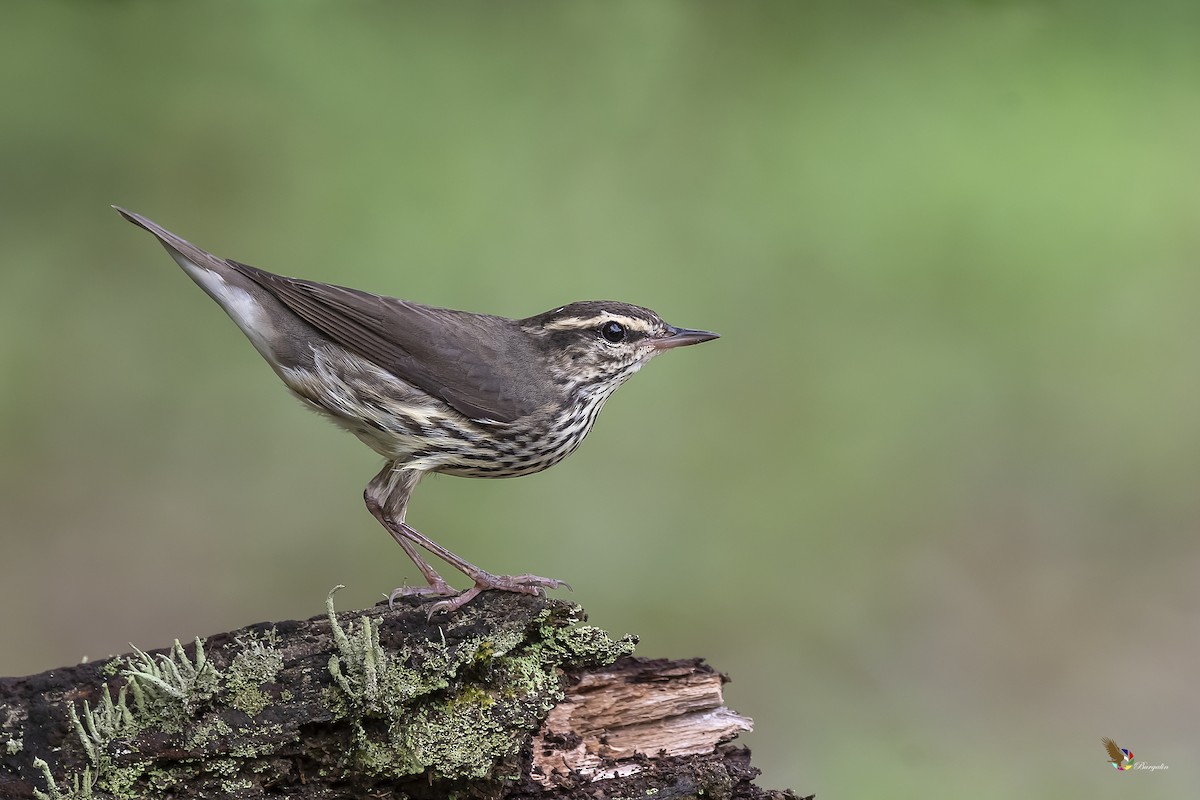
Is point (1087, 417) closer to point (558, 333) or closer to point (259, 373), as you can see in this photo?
point (558, 333)

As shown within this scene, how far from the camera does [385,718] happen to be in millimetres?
4324

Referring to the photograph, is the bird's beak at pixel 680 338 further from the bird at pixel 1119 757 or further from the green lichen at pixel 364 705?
the bird at pixel 1119 757

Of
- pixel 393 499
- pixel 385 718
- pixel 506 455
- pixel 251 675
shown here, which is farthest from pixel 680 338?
pixel 251 675

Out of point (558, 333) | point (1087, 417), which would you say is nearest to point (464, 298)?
point (558, 333)

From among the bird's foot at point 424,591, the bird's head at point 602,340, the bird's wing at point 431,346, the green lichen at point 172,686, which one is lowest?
the green lichen at point 172,686

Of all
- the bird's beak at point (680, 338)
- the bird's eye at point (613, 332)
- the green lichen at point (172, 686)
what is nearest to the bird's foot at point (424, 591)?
the green lichen at point (172, 686)

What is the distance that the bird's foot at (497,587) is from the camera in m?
4.94

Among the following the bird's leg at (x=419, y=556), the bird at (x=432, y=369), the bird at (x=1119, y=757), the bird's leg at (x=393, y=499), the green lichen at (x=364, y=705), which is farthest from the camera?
the bird at (x=1119, y=757)

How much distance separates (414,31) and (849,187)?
13.0 ft

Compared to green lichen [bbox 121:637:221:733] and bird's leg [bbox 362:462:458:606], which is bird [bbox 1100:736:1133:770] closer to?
bird's leg [bbox 362:462:458:606]

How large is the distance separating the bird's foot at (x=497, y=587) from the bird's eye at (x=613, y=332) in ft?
4.40

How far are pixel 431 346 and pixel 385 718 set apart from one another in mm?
2113

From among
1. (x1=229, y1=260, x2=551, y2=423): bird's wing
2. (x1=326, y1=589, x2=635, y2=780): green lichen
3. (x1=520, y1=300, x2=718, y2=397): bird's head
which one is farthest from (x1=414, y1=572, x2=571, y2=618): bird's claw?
(x1=520, y1=300, x2=718, y2=397): bird's head

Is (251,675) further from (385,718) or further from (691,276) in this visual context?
(691,276)
